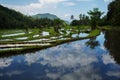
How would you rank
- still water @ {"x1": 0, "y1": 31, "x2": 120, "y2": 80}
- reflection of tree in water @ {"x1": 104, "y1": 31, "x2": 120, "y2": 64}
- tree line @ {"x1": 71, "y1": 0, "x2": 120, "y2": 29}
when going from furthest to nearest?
tree line @ {"x1": 71, "y1": 0, "x2": 120, "y2": 29} < reflection of tree in water @ {"x1": 104, "y1": 31, "x2": 120, "y2": 64} < still water @ {"x1": 0, "y1": 31, "x2": 120, "y2": 80}

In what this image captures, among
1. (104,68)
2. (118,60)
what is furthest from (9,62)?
(118,60)

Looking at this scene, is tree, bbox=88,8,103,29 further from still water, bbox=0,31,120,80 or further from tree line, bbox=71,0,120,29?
still water, bbox=0,31,120,80

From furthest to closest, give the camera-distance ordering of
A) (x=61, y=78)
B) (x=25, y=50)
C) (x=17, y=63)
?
(x=25, y=50) → (x=17, y=63) → (x=61, y=78)

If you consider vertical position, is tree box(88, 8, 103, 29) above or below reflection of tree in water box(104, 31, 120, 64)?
above

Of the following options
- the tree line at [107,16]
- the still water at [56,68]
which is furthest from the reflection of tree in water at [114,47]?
the tree line at [107,16]

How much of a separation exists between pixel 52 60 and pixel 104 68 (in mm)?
8130

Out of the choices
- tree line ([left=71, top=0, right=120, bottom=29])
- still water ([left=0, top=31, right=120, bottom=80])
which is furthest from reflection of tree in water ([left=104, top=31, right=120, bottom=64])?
tree line ([left=71, top=0, right=120, bottom=29])

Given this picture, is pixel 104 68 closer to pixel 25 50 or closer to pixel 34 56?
pixel 34 56

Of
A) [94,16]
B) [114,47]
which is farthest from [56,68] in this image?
[94,16]

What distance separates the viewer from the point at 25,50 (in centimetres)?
3619

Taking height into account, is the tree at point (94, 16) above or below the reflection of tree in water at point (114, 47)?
above

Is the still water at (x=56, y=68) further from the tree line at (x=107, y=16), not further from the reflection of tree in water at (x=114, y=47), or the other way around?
the tree line at (x=107, y=16)

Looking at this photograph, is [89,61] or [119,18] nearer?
[89,61]

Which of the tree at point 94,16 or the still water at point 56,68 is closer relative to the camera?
the still water at point 56,68
